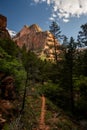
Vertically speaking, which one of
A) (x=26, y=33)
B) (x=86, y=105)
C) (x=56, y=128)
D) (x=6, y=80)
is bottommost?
(x=56, y=128)

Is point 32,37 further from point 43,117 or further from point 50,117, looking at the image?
point 43,117

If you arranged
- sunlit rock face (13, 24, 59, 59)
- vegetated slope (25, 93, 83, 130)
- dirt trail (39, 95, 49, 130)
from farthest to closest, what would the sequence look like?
1. sunlit rock face (13, 24, 59, 59)
2. vegetated slope (25, 93, 83, 130)
3. dirt trail (39, 95, 49, 130)

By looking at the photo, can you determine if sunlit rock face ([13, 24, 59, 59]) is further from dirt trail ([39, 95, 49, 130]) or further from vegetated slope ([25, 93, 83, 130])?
vegetated slope ([25, 93, 83, 130])

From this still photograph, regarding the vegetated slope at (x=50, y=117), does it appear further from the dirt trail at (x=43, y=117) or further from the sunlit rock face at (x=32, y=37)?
the sunlit rock face at (x=32, y=37)

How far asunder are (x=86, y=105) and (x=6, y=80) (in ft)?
37.4

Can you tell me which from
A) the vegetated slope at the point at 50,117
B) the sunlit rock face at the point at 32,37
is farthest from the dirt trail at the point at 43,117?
the sunlit rock face at the point at 32,37

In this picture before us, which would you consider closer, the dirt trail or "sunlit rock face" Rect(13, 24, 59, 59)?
the dirt trail

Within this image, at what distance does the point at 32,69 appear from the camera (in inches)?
1155

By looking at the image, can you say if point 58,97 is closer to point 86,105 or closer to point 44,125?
point 86,105

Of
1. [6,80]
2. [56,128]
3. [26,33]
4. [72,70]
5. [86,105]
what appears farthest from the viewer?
[26,33]

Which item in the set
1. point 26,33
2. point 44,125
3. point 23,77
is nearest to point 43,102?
point 23,77

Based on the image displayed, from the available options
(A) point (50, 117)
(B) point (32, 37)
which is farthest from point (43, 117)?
(B) point (32, 37)

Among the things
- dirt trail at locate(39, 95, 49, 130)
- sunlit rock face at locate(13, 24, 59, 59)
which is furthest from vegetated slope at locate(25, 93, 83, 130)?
sunlit rock face at locate(13, 24, 59, 59)

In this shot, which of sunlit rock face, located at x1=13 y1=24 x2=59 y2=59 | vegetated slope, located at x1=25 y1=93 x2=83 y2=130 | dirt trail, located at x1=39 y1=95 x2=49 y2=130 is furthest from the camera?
sunlit rock face, located at x1=13 y1=24 x2=59 y2=59
